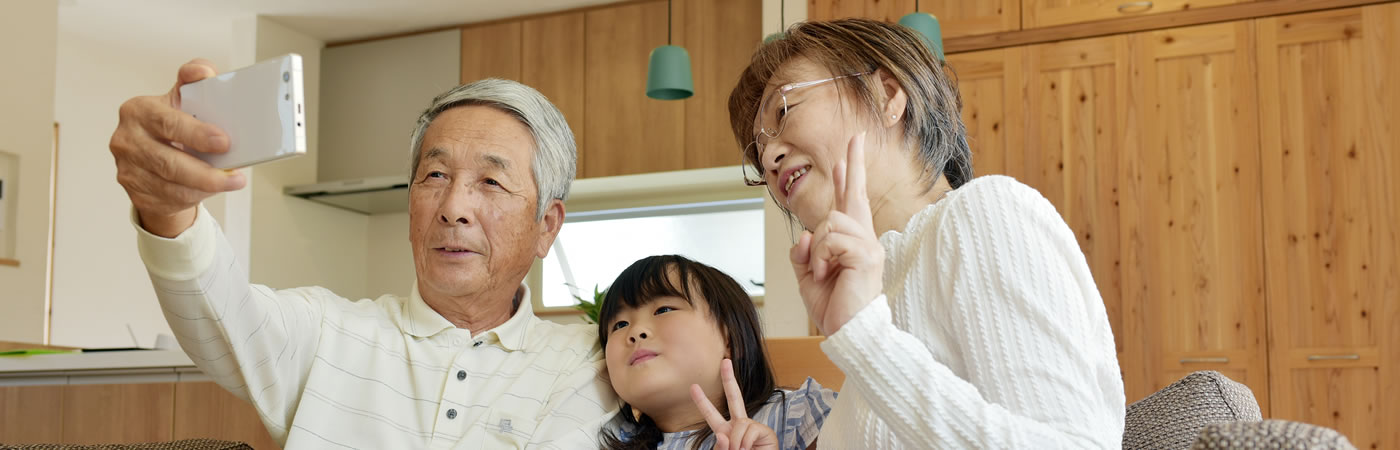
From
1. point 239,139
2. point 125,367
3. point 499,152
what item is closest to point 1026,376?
point 239,139

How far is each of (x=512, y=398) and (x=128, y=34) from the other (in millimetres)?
5341

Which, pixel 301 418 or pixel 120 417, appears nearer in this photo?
pixel 301 418

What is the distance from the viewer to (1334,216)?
11.9 ft

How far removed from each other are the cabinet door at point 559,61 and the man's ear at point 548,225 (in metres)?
3.55

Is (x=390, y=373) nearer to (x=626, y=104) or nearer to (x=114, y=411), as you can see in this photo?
(x=114, y=411)

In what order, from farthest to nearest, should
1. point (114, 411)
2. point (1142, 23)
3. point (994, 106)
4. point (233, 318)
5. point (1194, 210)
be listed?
point (994, 106)
point (1142, 23)
point (1194, 210)
point (114, 411)
point (233, 318)

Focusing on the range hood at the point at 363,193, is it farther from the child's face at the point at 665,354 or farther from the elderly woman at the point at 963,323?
the elderly woman at the point at 963,323

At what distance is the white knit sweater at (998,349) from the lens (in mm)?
833

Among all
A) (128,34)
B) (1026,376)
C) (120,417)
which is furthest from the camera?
(128,34)

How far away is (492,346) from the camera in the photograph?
1.50 metres

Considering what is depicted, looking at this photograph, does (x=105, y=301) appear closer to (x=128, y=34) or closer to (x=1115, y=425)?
(x=128, y=34)

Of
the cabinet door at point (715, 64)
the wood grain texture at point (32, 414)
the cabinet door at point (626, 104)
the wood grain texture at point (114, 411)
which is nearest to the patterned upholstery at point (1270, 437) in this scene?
the wood grain texture at point (114, 411)

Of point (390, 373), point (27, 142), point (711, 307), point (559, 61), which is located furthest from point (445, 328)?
point (559, 61)

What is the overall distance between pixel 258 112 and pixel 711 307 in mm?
736
